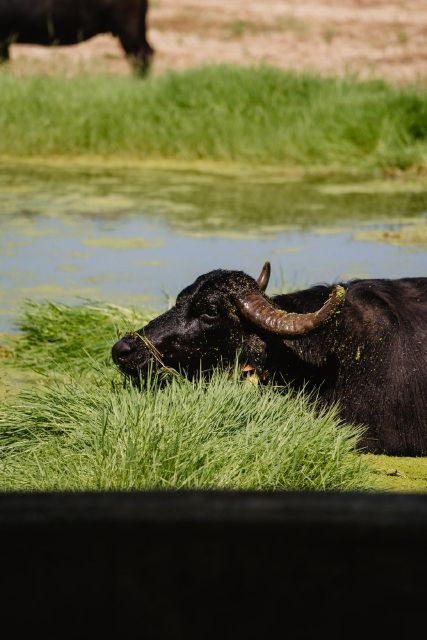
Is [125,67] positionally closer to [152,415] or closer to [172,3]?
[172,3]

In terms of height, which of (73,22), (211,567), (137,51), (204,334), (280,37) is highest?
(211,567)

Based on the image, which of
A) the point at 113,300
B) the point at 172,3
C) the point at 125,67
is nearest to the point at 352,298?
the point at 113,300

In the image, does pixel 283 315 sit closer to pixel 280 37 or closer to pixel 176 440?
pixel 176 440

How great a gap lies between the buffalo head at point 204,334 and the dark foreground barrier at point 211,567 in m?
4.60

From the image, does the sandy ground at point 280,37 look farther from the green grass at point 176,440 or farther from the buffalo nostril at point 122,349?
the green grass at point 176,440

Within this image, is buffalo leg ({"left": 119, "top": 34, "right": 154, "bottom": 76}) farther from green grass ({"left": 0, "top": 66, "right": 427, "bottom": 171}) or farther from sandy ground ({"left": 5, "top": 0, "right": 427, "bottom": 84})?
green grass ({"left": 0, "top": 66, "right": 427, "bottom": 171})

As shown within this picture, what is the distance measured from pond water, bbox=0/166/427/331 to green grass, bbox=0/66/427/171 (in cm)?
64

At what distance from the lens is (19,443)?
5.09 metres

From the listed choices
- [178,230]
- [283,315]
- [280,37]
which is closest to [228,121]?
[178,230]

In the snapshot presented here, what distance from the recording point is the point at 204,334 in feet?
19.3

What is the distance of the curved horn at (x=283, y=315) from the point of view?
5434mm

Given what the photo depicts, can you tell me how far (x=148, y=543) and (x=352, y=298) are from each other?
4.73 meters

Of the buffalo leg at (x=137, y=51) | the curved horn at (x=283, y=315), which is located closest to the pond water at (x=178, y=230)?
the curved horn at (x=283, y=315)

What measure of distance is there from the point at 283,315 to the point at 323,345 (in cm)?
26
